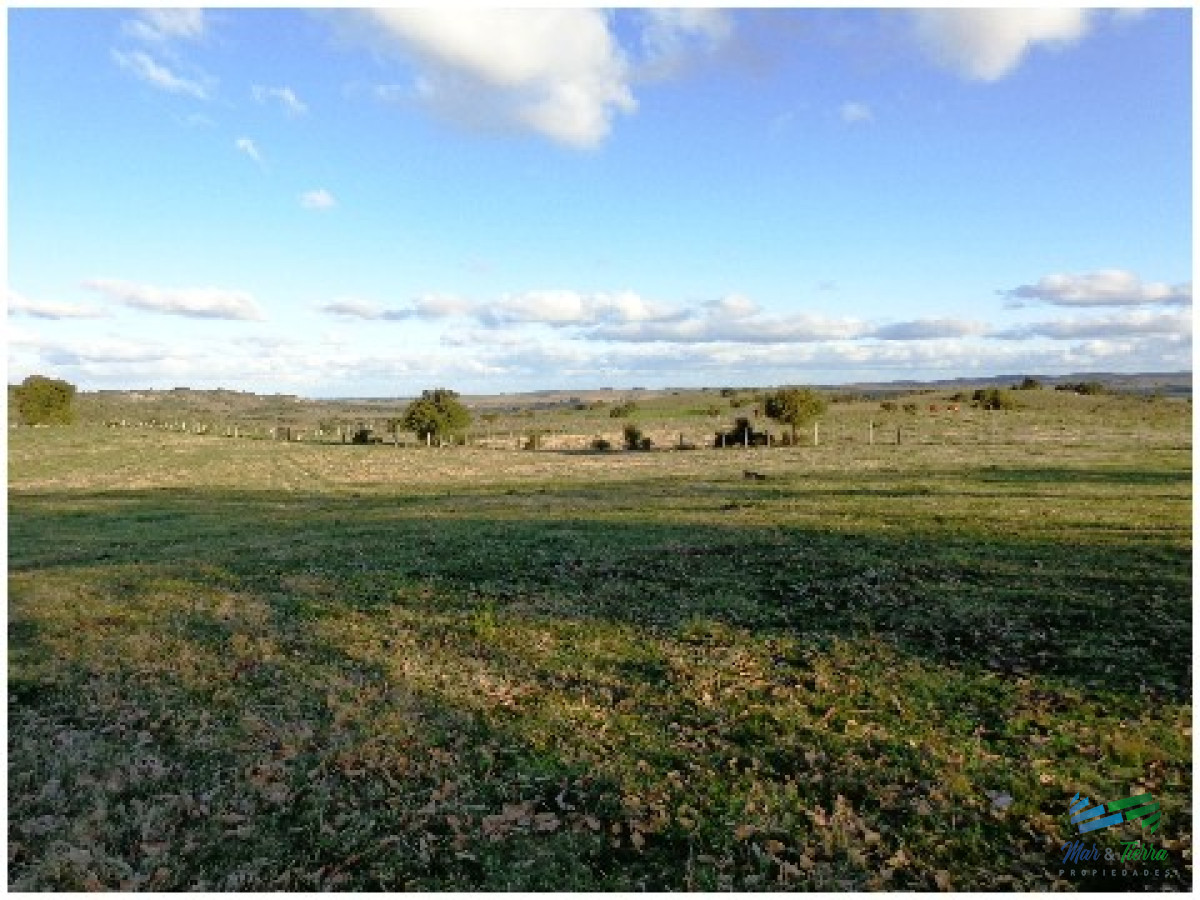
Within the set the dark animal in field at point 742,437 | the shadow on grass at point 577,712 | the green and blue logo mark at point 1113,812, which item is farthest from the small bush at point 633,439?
the green and blue logo mark at point 1113,812

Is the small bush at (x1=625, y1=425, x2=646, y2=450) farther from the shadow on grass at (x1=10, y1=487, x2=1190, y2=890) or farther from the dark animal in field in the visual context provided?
the shadow on grass at (x1=10, y1=487, x2=1190, y2=890)

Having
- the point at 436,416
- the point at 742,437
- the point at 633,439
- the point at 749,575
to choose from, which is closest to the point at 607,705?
the point at 749,575

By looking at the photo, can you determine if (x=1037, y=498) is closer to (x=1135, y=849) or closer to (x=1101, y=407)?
(x=1135, y=849)

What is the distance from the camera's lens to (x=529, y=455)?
73.6 m

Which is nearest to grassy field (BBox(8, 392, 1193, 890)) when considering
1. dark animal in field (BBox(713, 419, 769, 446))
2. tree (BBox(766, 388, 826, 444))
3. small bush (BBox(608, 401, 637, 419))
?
dark animal in field (BBox(713, 419, 769, 446))

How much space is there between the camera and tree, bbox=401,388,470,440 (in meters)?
86.1

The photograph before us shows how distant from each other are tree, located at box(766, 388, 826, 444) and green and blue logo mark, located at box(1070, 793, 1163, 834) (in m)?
71.5

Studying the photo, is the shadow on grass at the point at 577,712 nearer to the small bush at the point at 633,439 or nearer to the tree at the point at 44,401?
the small bush at the point at 633,439

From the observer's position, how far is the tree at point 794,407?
79250 mm

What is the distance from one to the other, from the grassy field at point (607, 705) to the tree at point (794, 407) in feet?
178

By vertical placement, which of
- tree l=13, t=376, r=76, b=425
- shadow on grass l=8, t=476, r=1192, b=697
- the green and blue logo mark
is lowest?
the green and blue logo mark

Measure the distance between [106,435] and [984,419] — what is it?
A: 93.1 meters

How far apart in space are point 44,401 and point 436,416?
49.3 meters

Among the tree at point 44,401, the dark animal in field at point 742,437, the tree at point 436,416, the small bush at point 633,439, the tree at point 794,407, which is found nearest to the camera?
the dark animal in field at point 742,437
